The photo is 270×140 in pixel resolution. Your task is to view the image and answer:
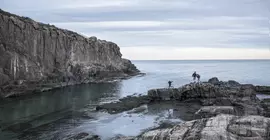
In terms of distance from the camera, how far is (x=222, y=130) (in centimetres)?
2317

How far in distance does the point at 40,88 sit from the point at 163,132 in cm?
6131

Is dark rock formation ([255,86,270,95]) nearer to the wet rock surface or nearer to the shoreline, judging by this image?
the wet rock surface

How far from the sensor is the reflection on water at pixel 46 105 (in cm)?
4847

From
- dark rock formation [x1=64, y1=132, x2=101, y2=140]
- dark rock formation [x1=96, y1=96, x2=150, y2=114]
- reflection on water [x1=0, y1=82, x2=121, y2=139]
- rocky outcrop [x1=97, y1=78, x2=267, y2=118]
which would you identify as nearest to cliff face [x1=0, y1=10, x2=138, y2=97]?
reflection on water [x1=0, y1=82, x2=121, y2=139]

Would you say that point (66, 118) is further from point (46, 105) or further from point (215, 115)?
point (215, 115)

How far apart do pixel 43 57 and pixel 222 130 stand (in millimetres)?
76135

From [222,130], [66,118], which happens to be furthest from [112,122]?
[222,130]

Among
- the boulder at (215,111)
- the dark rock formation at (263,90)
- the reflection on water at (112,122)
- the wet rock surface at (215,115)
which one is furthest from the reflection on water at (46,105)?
the dark rock formation at (263,90)

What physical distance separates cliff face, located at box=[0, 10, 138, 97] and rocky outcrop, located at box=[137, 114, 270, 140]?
178 ft

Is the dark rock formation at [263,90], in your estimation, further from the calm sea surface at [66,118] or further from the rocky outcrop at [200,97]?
the calm sea surface at [66,118]

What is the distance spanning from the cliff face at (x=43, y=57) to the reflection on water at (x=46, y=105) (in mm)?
6262

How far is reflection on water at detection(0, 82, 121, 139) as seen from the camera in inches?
1908

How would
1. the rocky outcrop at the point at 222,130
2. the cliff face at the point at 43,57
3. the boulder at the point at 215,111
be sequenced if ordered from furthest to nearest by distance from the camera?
the cliff face at the point at 43,57 < the boulder at the point at 215,111 < the rocky outcrop at the point at 222,130

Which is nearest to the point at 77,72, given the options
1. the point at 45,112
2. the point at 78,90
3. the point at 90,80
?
the point at 90,80
